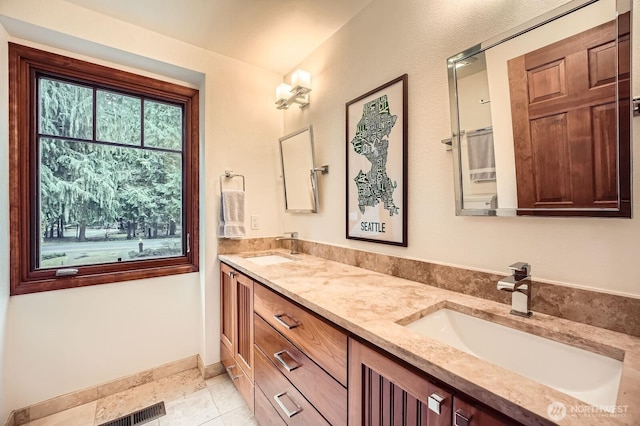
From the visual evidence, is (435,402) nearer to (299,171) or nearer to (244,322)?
(244,322)

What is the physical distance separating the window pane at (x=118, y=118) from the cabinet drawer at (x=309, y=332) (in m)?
1.59

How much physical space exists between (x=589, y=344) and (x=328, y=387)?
786mm

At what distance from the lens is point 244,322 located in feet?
5.48

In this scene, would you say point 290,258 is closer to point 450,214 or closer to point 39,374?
point 450,214

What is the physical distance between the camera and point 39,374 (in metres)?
1.65

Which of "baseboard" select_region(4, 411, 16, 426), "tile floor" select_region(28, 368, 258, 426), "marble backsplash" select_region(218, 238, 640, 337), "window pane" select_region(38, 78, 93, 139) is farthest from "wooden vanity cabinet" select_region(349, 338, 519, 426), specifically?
"window pane" select_region(38, 78, 93, 139)

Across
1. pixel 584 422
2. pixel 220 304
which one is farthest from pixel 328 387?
pixel 220 304

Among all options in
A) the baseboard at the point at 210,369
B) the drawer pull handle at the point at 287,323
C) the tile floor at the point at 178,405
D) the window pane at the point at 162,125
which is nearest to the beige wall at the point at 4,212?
the tile floor at the point at 178,405

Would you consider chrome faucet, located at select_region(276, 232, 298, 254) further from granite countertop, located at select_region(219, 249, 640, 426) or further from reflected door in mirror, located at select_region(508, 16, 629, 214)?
reflected door in mirror, located at select_region(508, 16, 629, 214)

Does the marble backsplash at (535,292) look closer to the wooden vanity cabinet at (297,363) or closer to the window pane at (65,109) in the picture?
the wooden vanity cabinet at (297,363)

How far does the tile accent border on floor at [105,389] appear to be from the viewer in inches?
63.2

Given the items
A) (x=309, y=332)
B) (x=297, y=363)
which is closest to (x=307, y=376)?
(x=297, y=363)

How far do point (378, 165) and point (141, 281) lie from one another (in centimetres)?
188

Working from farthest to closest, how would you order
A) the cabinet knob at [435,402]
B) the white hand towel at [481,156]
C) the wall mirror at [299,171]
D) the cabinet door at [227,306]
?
the wall mirror at [299,171] → the cabinet door at [227,306] → the white hand towel at [481,156] → the cabinet knob at [435,402]
